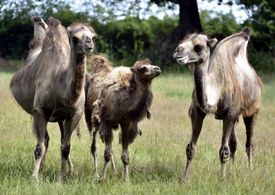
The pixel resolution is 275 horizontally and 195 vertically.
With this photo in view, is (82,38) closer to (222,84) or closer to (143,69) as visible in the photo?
(143,69)

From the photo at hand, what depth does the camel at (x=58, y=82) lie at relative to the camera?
7855mm

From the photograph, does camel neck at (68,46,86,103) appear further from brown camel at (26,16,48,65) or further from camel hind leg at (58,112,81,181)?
brown camel at (26,16,48,65)

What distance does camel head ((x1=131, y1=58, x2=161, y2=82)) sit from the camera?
8.48 meters

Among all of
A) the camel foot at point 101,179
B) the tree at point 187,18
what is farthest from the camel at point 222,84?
the tree at point 187,18

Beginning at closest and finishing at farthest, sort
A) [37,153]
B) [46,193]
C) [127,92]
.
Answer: [46,193], [37,153], [127,92]

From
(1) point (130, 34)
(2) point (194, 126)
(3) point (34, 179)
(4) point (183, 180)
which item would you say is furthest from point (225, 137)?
(1) point (130, 34)

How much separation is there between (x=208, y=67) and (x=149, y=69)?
76 cm

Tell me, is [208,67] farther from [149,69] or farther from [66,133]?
[66,133]

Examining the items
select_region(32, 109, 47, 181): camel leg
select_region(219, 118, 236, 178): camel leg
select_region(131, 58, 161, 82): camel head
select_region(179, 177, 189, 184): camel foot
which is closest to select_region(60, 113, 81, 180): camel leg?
select_region(32, 109, 47, 181): camel leg

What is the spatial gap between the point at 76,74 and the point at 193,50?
1421 mm

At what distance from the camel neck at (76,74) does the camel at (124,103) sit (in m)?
0.87

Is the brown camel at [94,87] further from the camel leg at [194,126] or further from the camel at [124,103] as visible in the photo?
the camel leg at [194,126]

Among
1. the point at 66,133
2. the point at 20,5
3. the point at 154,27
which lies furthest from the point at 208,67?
the point at 20,5

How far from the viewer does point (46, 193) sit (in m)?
7.04
